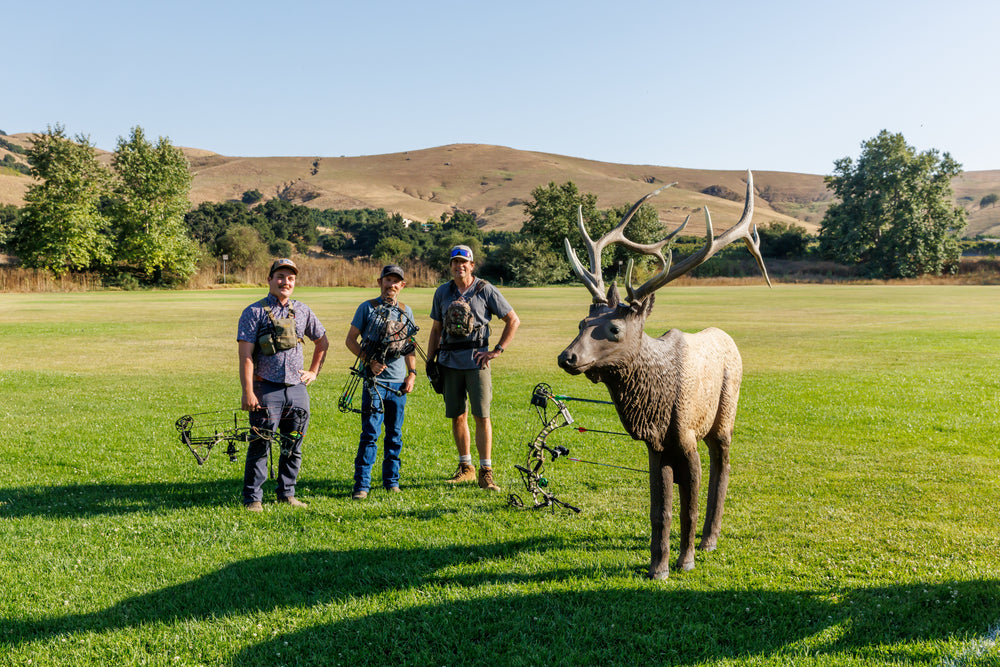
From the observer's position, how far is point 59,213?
5438 centimetres

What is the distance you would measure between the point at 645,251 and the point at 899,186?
293 feet

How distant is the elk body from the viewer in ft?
13.7

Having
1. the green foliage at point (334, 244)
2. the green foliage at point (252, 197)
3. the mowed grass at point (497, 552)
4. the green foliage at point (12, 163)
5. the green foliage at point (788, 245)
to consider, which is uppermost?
the green foliage at point (12, 163)

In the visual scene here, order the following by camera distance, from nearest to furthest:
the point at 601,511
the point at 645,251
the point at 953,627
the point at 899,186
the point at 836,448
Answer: the point at 953,627 → the point at 645,251 → the point at 601,511 → the point at 836,448 → the point at 899,186

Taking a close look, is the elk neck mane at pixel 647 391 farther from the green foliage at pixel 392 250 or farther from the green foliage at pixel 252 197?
the green foliage at pixel 252 197

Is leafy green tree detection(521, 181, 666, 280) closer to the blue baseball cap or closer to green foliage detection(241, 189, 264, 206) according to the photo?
the blue baseball cap

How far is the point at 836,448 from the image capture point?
884 centimetres

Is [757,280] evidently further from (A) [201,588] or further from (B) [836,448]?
(A) [201,588]

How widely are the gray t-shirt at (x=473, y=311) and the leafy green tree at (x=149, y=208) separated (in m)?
61.3

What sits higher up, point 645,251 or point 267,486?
point 645,251

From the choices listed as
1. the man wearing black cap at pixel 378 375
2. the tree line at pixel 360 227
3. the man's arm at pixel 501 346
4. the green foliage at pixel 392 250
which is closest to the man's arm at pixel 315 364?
the man wearing black cap at pixel 378 375

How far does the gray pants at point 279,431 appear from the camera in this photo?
239 inches

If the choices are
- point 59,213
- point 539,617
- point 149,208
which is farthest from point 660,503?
point 149,208

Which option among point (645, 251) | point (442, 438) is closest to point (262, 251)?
point (442, 438)
